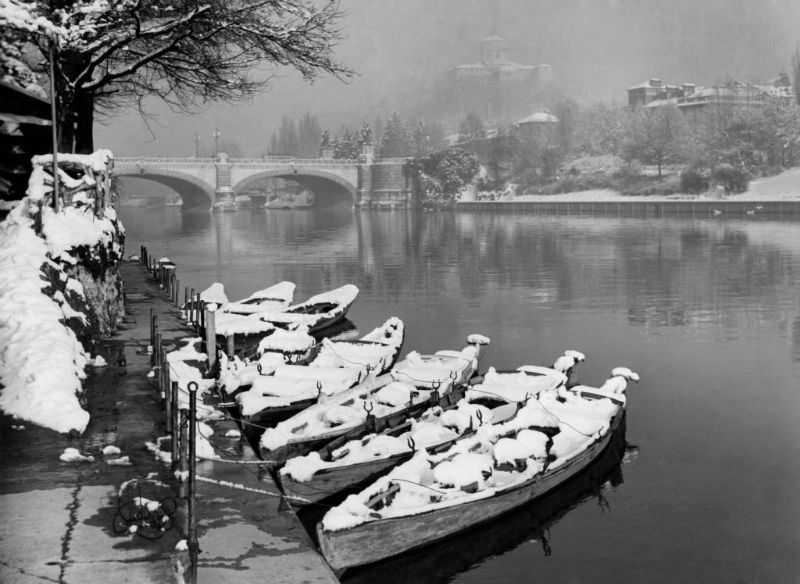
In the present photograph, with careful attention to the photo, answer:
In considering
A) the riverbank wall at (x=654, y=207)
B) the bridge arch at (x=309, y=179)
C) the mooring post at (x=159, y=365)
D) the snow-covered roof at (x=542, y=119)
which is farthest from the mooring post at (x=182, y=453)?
the snow-covered roof at (x=542, y=119)

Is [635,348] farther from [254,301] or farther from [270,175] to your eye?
[270,175]

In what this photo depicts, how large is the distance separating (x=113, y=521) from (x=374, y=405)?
7.78 m

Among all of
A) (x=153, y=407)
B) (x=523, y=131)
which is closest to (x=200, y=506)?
(x=153, y=407)

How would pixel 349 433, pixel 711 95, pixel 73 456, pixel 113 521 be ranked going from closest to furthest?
pixel 113 521 → pixel 73 456 → pixel 349 433 → pixel 711 95

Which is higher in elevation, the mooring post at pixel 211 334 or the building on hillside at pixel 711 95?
the building on hillside at pixel 711 95

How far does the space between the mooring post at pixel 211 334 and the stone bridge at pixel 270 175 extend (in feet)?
311

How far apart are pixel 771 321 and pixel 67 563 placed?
27.3 metres

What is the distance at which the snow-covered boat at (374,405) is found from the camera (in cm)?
1450

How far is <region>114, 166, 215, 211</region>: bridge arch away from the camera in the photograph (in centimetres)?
11050

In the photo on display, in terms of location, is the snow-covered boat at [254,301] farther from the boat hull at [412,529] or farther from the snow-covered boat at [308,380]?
the boat hull at [412,529]

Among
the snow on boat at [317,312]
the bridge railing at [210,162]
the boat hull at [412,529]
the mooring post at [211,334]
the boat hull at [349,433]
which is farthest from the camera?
the bridge railing at [210,162]

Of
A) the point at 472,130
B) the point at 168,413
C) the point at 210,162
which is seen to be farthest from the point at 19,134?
the point at 472,130

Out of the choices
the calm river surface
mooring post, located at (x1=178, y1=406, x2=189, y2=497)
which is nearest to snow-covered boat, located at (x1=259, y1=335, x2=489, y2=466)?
mooring post, located at (x1=178, y1=406, x2=189, y2=497)

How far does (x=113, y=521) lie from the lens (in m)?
9.20
